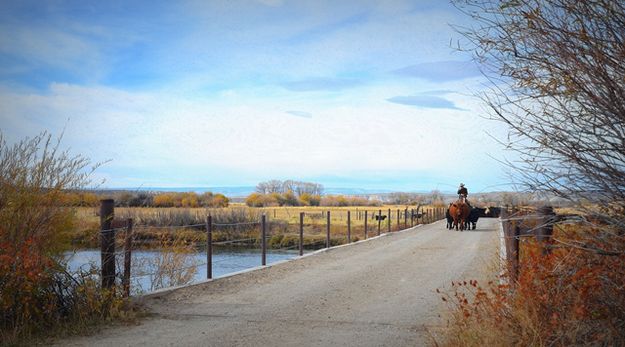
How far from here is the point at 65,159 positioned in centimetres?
928

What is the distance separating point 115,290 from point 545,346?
6.12m

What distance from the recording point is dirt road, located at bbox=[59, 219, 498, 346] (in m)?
7.65

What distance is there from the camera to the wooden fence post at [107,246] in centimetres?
934

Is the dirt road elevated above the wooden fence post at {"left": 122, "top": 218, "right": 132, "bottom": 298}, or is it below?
below

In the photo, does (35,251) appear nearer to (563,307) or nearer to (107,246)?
(107,246)

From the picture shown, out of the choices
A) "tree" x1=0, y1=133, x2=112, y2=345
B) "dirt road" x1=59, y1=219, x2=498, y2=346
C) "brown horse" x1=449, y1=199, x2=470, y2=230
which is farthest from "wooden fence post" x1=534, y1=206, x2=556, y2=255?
"brown horse" x1=449, y1=199, x2=470, y2=230

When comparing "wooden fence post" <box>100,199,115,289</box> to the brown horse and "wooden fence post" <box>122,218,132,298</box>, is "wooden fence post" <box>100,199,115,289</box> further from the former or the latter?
the brown horse

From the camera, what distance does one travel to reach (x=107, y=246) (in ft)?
31.2

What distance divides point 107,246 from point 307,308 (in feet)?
10.7

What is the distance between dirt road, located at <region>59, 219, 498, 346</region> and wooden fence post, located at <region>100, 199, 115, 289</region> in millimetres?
843

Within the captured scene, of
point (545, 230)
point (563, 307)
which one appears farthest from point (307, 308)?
point (563, 307)

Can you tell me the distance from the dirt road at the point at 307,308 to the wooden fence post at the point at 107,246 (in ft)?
2.77

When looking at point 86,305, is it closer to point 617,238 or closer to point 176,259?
point 176,259

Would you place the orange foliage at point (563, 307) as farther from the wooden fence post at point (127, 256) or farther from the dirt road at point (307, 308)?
the wooden fence post at point (127, 256)
